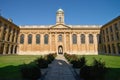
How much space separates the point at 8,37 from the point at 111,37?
1369 inches

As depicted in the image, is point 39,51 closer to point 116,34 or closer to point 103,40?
point 103,40

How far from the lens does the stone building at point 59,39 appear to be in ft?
155

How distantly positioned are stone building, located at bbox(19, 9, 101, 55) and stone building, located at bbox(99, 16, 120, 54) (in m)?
2.78

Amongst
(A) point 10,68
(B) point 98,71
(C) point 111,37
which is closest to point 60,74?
(B) point 98,71

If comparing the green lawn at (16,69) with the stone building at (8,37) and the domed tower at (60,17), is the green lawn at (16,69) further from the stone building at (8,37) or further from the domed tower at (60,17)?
the domed tower at (60,17)

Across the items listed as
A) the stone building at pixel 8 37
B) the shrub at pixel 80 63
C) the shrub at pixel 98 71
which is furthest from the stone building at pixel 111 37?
the stone building at pixel 8 37

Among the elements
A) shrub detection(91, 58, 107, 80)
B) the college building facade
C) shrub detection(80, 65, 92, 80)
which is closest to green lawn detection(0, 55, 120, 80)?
shrub detection(91, 58, 107, 80)

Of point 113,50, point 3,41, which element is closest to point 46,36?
point 3,41

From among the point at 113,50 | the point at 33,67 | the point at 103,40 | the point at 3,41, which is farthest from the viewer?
the point at 103,40

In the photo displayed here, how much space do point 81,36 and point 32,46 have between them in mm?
20526

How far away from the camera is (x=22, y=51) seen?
47.8 meters

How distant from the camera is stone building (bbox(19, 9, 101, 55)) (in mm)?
47250

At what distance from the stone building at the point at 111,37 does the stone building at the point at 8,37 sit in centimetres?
3369

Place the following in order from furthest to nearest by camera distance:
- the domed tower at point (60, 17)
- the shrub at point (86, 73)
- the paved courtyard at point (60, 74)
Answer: the domed tower at point (60, 17), the paved courtyard at point (60, 74), the shrub at point (86, 73)
